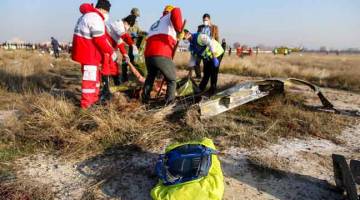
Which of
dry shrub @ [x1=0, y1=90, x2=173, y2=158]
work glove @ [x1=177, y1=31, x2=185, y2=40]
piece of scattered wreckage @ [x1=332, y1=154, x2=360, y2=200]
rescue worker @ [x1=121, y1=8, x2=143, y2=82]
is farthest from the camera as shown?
rescue worker @ [x1=121, y1=8, x2=143, y2=82]

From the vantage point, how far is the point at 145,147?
375 centimetres

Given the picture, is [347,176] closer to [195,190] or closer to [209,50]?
[195,190]

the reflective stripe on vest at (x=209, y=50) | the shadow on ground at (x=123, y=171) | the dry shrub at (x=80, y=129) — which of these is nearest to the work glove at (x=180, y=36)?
the reflective stripe on vest at (x=209, y=50)

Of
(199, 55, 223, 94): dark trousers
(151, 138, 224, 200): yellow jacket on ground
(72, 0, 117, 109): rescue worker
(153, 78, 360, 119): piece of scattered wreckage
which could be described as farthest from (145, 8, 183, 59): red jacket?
(151, 138, 224, 200): yellow jacket on ground

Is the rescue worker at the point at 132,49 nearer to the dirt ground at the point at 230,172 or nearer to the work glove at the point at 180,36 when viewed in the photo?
the work glove at the point at 180,36

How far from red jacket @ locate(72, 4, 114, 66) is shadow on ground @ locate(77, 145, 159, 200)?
1.74m

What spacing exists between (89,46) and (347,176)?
379 centimetres

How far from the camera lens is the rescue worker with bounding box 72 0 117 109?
4688 mm

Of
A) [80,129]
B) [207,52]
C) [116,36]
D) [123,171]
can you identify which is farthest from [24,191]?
[207,52]

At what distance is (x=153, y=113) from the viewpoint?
444cm

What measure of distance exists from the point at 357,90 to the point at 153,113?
6.10 metres

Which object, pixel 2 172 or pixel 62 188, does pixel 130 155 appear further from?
pixel 2 172

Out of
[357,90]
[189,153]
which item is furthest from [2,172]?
[357,90]

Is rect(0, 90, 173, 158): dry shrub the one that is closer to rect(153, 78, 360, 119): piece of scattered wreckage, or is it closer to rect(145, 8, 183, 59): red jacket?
rect(153, 78, 360, 119): piece of scattered wreckage
